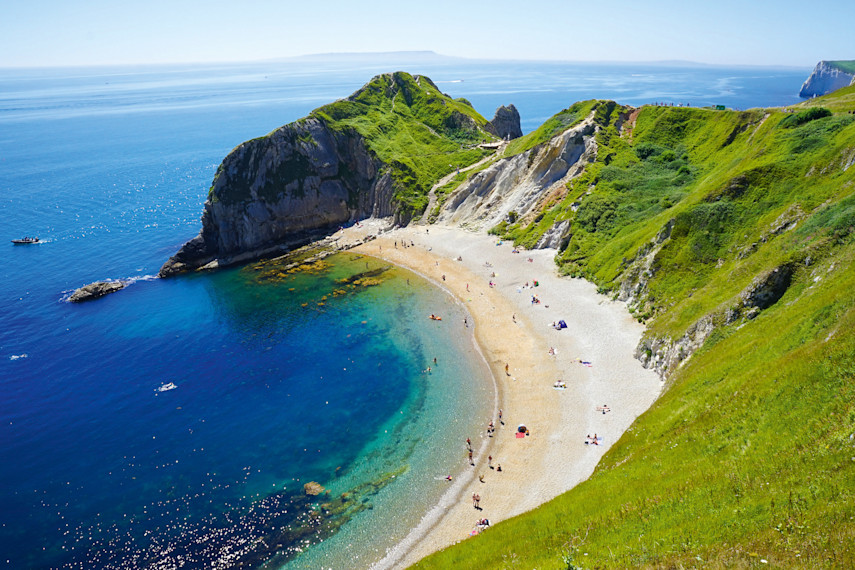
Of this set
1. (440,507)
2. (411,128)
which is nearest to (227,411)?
(440,507)

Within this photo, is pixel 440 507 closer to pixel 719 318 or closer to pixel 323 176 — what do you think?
pixel 719 318

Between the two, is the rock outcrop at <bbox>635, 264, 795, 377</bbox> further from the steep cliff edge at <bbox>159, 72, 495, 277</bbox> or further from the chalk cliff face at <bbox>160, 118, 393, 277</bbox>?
the chalk cliff face at <bbox>160, 118, 393, 277</bbox>

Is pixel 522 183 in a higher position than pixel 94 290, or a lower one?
higher

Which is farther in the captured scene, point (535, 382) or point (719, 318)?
point (535, 382)

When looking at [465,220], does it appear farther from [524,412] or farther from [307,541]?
[307,541]

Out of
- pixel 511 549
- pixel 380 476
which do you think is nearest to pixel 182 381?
pixel 380 476

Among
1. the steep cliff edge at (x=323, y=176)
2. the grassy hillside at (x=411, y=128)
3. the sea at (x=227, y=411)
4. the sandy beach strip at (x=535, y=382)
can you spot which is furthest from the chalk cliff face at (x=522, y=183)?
the sea at (x=227, y=411)

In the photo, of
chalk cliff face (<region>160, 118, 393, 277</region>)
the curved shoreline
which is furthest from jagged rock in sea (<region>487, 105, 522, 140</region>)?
the curved shoreline

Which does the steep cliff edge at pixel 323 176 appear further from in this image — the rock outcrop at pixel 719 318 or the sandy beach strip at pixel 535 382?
the rock outcrop at pixel 719 318
